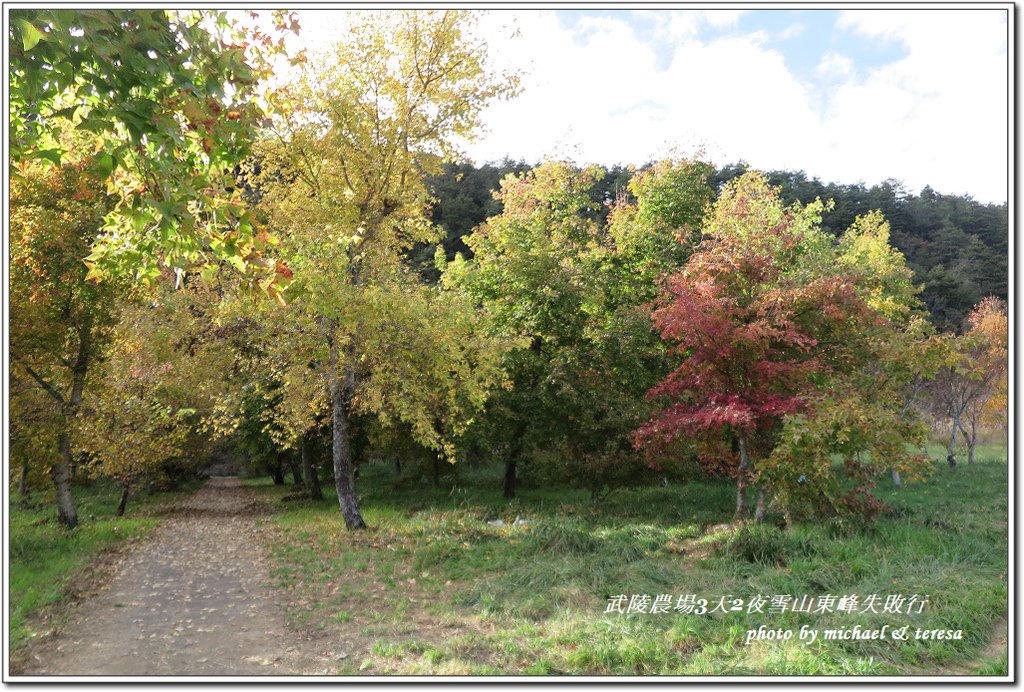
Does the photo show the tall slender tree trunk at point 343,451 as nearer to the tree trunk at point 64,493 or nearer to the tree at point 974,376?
the tree trunk at point 64,493

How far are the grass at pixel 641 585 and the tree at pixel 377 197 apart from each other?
7.95ft

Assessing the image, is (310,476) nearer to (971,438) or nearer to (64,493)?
(64,493)

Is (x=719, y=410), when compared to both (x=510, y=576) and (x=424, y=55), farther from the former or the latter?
(x=424, y=55)

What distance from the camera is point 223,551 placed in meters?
10.5

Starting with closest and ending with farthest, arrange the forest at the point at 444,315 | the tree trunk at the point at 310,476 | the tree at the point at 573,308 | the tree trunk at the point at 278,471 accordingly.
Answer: the forest at the point at 444,315
the tree at the point at 573,308
the tree trunk at the point at 310,476
the tree trunk at the point at 278,471

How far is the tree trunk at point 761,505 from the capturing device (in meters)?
9.66

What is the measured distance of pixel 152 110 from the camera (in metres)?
3.71

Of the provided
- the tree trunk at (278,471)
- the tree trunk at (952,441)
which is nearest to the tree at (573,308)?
the tree trunk at (952,441)

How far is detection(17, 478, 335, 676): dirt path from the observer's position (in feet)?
15.5

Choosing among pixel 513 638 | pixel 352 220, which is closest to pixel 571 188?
pixel 352 220

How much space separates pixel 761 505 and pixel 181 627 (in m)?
8.18

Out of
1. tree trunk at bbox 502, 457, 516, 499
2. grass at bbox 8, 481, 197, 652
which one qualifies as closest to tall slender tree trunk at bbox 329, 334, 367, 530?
grass at bbox 8, 481, 197, 652

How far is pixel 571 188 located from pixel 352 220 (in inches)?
291

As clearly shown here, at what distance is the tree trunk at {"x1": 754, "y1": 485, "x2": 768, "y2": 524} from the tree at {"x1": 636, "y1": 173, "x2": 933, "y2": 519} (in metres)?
0.02
